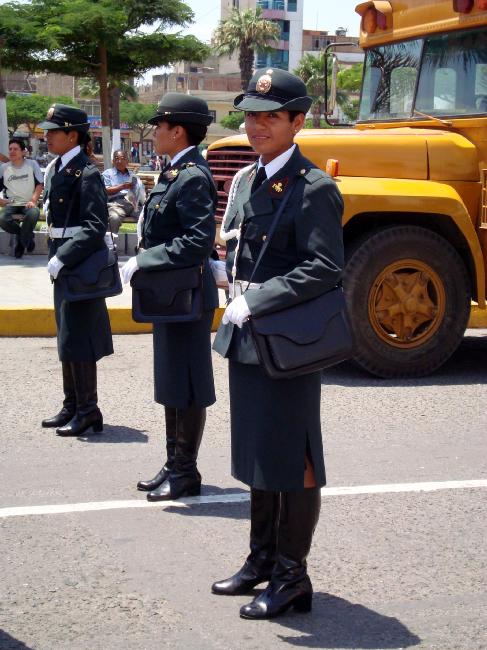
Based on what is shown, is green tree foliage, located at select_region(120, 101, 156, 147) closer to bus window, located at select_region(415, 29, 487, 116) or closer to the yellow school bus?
bus window, located at select_region(415, 29, 487, 116)

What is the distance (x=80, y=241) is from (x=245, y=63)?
63.1 meters

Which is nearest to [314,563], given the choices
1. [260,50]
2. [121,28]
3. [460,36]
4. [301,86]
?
[301,86]

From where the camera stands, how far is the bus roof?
8.39 m

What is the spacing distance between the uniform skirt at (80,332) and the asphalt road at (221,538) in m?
0.49

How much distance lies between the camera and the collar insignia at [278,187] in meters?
3.91

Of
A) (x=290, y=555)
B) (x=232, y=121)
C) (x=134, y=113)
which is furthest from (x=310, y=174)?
(x=134, y=113)

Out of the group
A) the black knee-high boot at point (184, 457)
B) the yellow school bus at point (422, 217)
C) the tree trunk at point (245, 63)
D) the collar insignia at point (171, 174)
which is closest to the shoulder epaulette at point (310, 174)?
the collar insignia at point (171, 174)

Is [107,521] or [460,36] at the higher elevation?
[460,36]

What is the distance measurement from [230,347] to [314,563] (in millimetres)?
1108

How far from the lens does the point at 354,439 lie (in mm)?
6578

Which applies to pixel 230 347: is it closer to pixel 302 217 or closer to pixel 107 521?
pixel 302 217

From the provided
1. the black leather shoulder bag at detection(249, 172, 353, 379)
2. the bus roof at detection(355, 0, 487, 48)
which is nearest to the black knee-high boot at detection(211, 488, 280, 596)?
the black leather shoulder bag at detection(249, 172, 353, 379)

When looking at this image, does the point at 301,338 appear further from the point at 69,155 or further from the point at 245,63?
the point at 245,63

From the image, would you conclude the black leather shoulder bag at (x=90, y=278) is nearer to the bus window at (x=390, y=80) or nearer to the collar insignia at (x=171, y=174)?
the collar insignia at (x=171, y=174)
